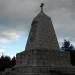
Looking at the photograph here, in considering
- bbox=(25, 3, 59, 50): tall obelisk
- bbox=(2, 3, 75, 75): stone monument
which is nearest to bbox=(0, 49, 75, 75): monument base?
bbox=(2, 3, 75, 75): stone monument

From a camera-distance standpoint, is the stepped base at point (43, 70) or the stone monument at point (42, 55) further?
the stone monument at point (42, 55)

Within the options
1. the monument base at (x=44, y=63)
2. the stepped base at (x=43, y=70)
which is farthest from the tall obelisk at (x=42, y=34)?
the stepped base at (x=43, y=70)

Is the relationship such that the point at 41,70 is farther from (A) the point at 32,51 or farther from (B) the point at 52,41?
(B) the point at 52,41

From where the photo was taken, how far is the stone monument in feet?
54.5

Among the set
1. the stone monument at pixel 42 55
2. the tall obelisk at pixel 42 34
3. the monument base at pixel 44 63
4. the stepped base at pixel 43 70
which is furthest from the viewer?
the tall obelisk at pixel 42 34

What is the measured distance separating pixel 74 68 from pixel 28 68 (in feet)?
14.1

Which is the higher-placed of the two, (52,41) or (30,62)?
(52,41)

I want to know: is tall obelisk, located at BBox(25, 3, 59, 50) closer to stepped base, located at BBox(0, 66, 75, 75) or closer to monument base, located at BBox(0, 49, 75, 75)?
monument base, located at BBox(0, 49, 75, 75)

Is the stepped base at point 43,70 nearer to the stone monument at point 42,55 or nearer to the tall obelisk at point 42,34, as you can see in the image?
the stone monument at point 42,55

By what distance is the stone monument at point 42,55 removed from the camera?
16.6 metres

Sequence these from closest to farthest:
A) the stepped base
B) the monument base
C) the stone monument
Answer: the stepped base < the monument base < the stone monument

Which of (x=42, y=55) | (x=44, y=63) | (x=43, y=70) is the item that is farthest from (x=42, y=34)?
(x=43, y=70)

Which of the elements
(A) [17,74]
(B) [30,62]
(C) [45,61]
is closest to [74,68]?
(C) [45,61]

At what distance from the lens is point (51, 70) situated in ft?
54.1
